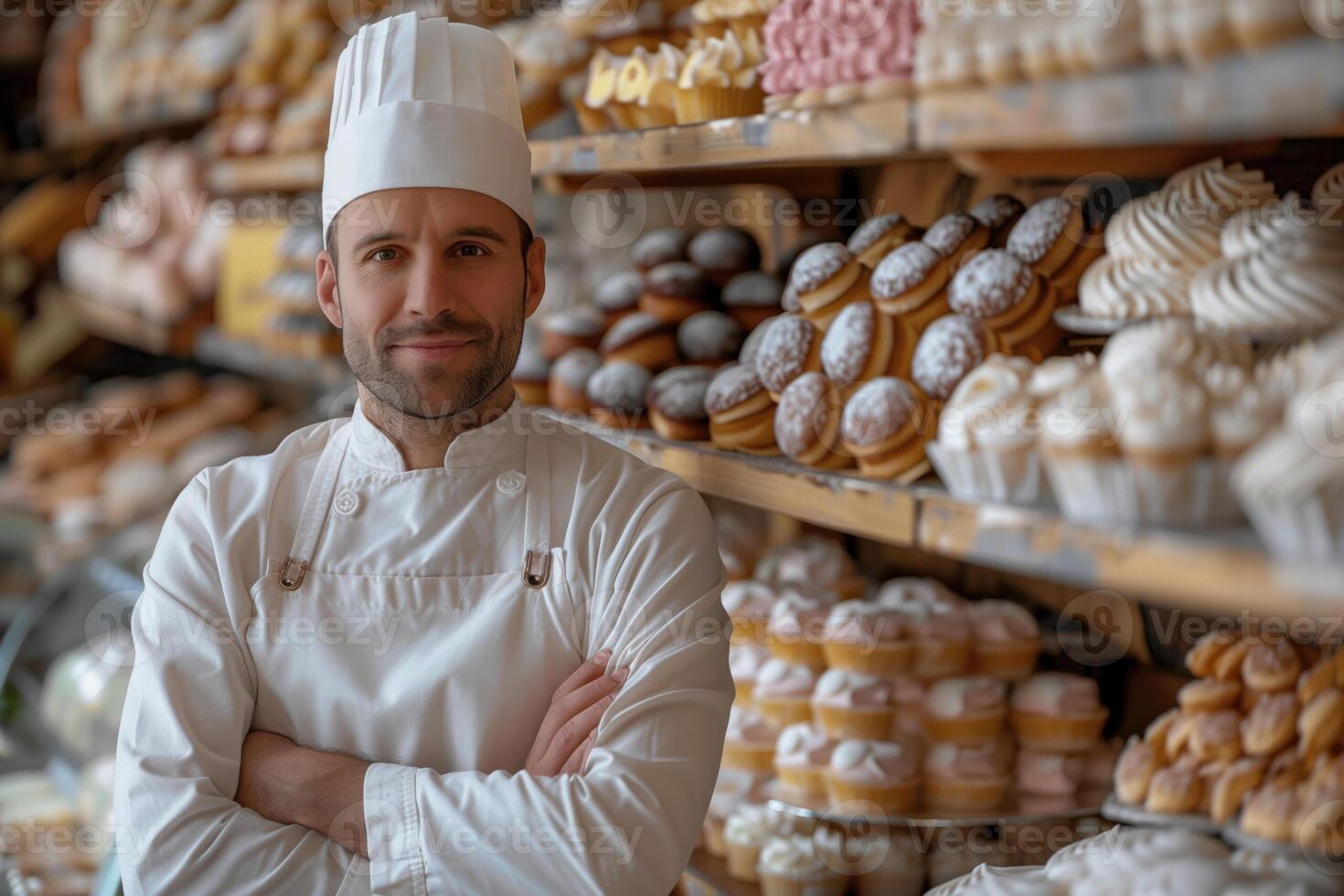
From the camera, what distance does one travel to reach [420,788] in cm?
149

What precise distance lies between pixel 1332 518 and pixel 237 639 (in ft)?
4.12

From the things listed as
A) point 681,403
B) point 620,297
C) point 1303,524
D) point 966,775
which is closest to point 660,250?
point 620,297

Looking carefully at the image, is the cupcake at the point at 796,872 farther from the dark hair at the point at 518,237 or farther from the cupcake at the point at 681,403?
the dark hair at the point at 518,237

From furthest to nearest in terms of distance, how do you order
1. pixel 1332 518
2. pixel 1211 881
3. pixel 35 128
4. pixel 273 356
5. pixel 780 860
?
pixel 35 128 < pixel 273 356 < pixel 780 860 < pixel 1211 881 < pixel 1332 518

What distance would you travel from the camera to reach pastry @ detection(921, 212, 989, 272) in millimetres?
1673

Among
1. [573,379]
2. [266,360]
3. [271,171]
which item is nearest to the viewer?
[573,379]

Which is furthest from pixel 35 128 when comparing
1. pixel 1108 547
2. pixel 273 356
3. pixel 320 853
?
pixel 1108 547

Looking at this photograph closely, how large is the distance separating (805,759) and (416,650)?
0.63 metres

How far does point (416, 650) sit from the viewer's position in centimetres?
162

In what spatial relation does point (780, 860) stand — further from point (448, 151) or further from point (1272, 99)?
point (1272, 99)

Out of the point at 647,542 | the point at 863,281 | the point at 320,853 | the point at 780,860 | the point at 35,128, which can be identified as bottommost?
the point at 780,860

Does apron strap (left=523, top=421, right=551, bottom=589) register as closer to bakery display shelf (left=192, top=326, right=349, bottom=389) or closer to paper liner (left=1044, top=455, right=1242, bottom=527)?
paper liner (left=1044, top=455, right=1242, bottom=527)

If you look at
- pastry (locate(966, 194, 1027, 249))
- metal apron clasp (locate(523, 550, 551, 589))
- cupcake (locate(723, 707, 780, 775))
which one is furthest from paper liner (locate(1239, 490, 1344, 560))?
cupcake (locate(723, 707, 780, 775))

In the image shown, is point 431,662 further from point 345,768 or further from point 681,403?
point 681,403
